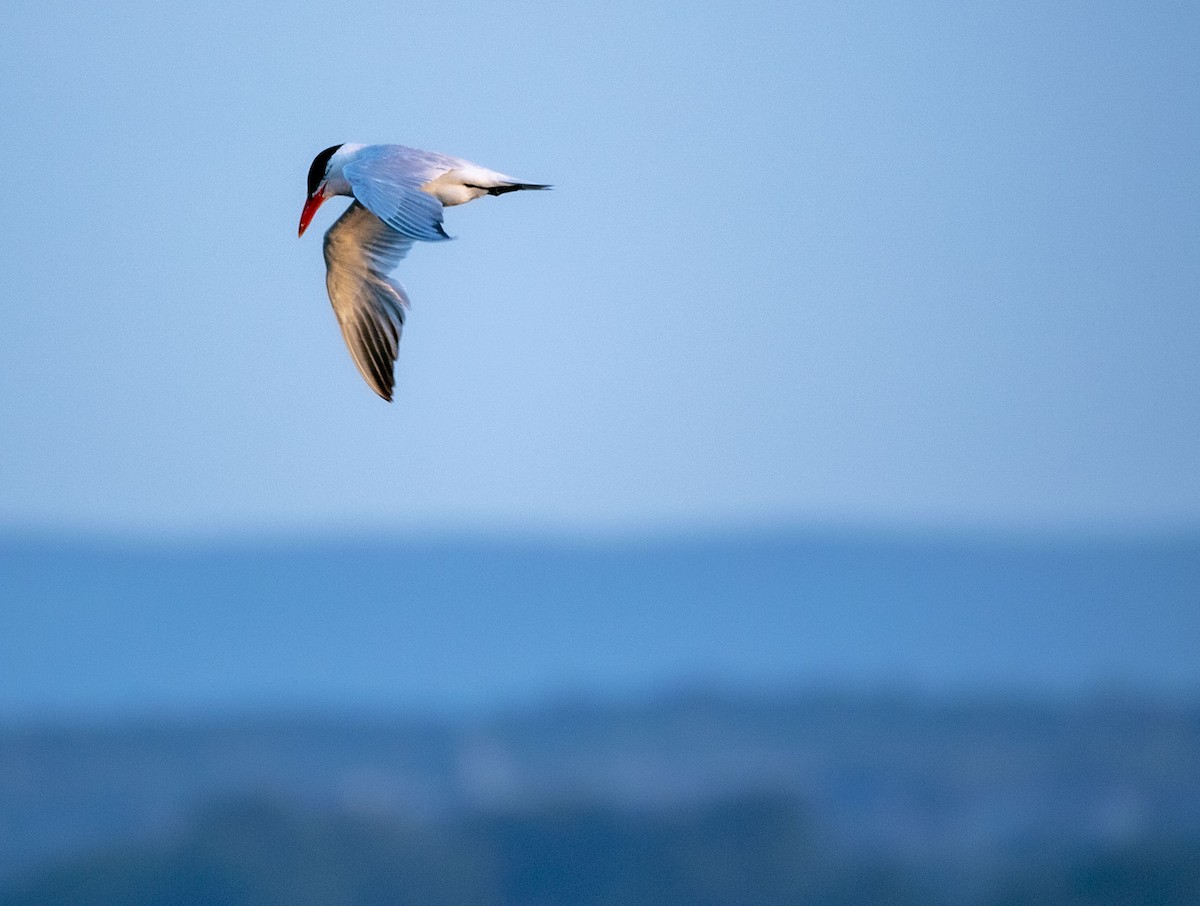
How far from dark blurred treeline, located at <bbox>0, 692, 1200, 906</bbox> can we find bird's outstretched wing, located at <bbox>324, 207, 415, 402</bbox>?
78.1m

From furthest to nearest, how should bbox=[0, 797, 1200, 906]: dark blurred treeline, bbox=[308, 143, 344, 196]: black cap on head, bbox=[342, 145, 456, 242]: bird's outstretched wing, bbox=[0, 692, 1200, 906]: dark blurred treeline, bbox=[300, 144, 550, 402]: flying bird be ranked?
bbox=[0, 692, 1200, 906]: dark blurred treeline
bbox=[0, 797, 1200, 906]: dark blurred treeline
bbox=[308, 143, 344, 196]: black cap on head
bbox=[300, 144, 550, 402]: flying bird
bbox=[342, 145, 456, 242]: bird's outstretched wing

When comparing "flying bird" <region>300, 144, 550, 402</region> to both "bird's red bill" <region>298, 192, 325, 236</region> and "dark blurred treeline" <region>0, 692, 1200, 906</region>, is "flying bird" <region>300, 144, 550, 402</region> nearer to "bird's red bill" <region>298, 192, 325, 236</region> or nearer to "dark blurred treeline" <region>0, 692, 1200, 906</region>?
"bird's red bill" <region>298, 192, 325, 236</region>

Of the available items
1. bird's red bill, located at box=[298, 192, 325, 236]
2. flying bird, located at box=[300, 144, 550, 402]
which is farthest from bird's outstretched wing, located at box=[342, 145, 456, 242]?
bird's red bill, located at box=[298, 192, 325, 236]

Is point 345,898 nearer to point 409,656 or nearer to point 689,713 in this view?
point 689,713

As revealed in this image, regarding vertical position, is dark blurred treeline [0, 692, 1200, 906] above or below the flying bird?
below

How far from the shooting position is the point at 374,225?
425 inches

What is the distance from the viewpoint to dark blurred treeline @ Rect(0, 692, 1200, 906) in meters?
92.0

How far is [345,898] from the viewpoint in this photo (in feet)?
306

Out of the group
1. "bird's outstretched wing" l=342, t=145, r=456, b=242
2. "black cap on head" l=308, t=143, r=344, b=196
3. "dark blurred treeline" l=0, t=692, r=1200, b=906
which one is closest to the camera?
"bird's outstretched wing" l=342, t=145, r=456, b=242

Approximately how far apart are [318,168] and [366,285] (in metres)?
0.76

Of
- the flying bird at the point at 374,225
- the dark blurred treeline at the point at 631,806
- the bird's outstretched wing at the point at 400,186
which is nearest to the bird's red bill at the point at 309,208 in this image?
the flying bird at the point at 374,225

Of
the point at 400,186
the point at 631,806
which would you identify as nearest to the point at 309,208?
the point at 400,186

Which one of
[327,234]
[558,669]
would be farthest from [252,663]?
[327,234]

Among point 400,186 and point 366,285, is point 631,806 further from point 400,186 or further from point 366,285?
point 400,186
